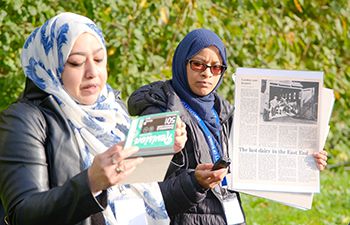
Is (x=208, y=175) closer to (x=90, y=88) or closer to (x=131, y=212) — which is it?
(x=131, y=212)

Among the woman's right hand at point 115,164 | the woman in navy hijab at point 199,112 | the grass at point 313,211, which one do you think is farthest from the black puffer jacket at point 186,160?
the grass at point 313,211

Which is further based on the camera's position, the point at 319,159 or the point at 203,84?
the point at 203,84

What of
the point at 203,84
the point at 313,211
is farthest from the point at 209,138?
the point at 313,211

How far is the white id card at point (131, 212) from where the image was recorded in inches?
123

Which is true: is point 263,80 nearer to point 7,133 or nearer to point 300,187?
point 300,187

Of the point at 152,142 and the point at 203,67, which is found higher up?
the point at 152,142

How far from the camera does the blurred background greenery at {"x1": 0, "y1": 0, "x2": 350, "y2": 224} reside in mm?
7512

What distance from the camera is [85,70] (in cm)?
309

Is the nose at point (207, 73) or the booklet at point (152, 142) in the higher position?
the booklet at point (152, 142)

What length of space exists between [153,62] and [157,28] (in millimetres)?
291

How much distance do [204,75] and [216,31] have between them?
4.27 m

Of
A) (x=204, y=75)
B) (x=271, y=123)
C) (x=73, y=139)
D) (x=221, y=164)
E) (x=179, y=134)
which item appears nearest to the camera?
(x=179, y=134)

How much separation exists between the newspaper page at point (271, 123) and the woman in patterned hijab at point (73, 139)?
798 mm

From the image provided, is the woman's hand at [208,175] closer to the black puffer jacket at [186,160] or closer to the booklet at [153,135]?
the black puffer jacket at [186,160]
